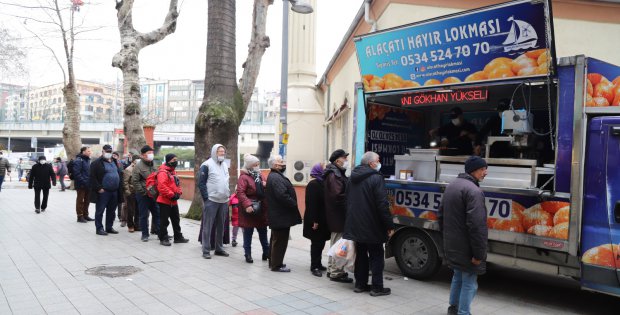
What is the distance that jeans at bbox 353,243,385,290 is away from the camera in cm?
535

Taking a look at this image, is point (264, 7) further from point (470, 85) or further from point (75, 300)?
point (75, 300)

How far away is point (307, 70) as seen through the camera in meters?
21.8

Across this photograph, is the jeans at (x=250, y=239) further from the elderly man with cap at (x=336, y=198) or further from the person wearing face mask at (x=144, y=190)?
the person wearing face mask at (x=144, y=190)

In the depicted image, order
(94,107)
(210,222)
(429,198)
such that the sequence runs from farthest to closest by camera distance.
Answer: (94,107) < (210,222) < (429,198)

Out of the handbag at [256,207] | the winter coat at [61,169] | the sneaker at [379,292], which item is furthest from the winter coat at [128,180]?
the winter coat at [61,169]

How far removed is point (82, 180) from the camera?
1023cm

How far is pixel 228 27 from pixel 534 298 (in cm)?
846

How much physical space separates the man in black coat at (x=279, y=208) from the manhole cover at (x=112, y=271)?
190cm

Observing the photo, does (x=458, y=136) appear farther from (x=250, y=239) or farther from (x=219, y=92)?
(x=219, y=92)

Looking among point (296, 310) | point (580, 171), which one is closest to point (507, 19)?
point (580, 171)

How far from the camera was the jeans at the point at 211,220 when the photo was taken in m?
7.14

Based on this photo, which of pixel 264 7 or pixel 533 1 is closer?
pixel 533 1

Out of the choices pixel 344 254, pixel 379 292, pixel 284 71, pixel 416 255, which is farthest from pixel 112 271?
pixel 284 71

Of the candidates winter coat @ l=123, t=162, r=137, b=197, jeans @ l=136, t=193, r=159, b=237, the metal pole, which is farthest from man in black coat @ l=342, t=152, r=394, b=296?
the metal pole
